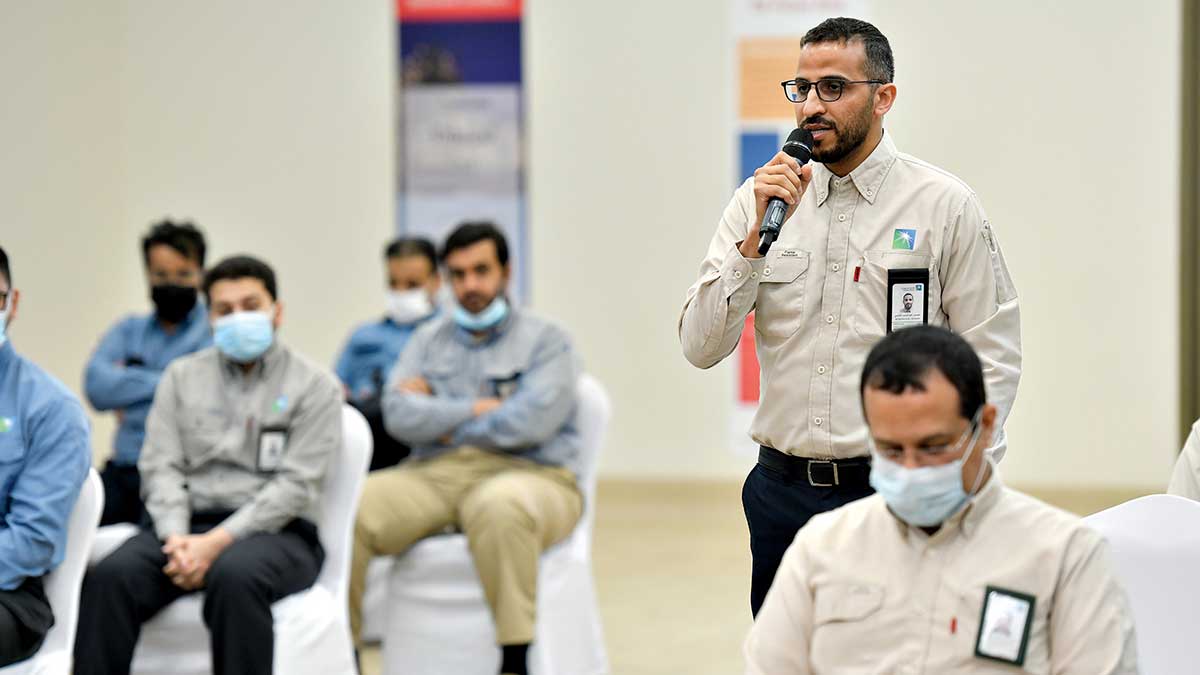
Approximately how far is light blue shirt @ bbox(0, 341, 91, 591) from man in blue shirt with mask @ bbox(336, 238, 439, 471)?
6.20 feet

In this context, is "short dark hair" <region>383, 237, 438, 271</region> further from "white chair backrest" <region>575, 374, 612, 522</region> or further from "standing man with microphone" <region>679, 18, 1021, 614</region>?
"standing man with microphone" <region>679, 18, 1021, 614</region>

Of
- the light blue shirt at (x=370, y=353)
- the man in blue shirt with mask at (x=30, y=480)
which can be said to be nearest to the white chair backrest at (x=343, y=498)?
the man in blue shirt with mask at (x=30, y=480)

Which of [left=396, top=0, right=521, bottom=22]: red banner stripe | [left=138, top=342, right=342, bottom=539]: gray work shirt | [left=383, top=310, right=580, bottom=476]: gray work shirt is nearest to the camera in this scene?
[left=138, top=342, right=342, bottom=539]: gray work shirt

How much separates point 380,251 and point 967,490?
5491 mm

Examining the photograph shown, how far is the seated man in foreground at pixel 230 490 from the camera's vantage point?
12.1ft

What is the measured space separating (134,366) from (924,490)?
376cm

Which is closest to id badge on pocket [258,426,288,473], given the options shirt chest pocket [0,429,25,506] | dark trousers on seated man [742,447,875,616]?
shirt chest pocket [0,429,25,506]

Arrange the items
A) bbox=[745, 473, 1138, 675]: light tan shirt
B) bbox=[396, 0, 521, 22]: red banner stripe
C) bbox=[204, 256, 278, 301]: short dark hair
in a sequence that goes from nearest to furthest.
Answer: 1. bbox=[745, 473, 1138, 675]: light tan shirt
2. bbox=[204, 256, 278, 301]: short dark hair
3. bbox=[396, 0, 521, 22]: red banner stripe

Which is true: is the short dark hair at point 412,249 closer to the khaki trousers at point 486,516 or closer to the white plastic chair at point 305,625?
the khaki trousers at point 486,516

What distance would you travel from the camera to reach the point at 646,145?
6.93m

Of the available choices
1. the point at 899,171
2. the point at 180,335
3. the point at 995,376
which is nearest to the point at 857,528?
the point at 995,376

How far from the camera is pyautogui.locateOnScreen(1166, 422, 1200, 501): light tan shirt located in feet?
9.29

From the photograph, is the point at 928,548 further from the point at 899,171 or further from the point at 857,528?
the point at 899,171

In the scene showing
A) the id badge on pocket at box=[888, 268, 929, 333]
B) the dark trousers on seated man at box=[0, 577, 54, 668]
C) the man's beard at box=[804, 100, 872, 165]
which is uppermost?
the man's beard at box=[804, 100, 872, 165]
